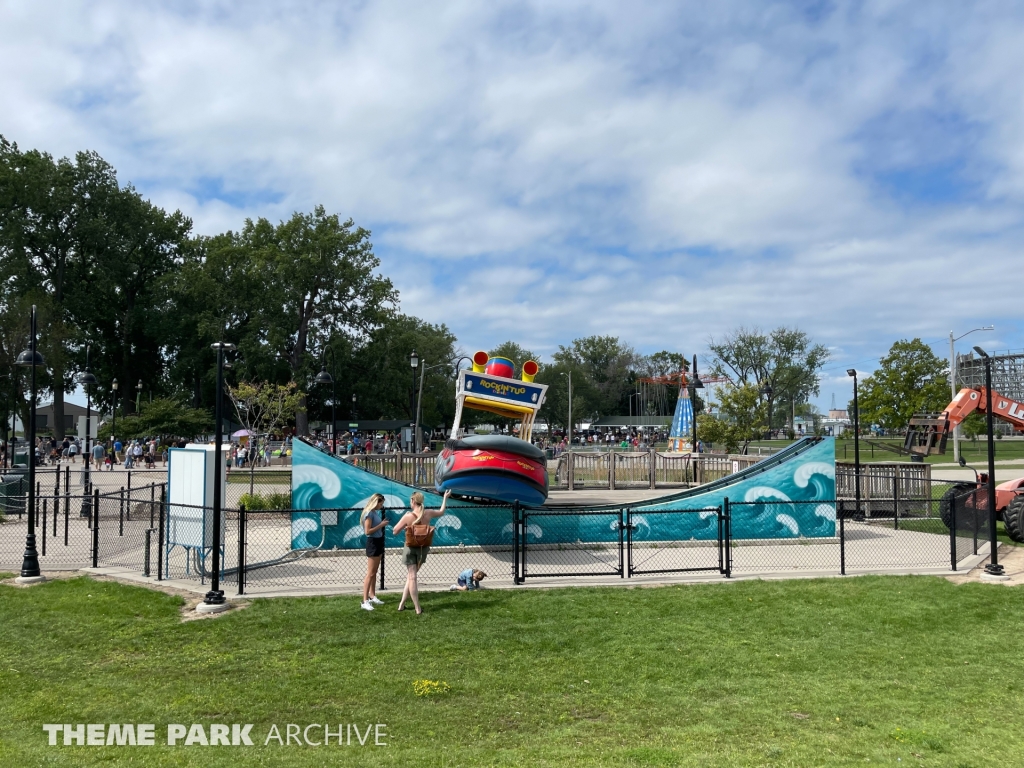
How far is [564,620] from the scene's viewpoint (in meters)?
9.16

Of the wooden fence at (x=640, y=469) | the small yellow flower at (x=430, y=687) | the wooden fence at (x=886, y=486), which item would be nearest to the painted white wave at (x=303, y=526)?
the small yellow flower at (x=430, y=687)

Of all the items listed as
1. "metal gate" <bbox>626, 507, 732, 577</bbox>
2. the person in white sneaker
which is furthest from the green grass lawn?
"metal gate" <bbox>626, 507, 732, 577</bbox>

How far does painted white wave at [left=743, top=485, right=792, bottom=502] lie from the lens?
15539 mm

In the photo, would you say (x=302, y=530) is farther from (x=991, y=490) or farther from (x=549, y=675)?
(x=991, y=490)

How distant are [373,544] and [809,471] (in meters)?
10.2

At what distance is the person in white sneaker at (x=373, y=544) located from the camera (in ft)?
31.6

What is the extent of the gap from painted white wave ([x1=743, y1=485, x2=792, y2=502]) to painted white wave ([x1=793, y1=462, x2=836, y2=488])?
49 cm

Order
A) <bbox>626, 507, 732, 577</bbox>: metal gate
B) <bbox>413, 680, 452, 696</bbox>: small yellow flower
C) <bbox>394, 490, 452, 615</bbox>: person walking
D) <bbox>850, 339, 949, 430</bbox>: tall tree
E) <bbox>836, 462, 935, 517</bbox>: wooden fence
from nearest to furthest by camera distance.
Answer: <bbox>413, 680, 452, 696</bbox>: small yellow flower
<bbox>394, 490, 452, 615</bbox>: person walking
<bbox>626, 507, 732, 577</bbox>: metal gate
<bbox>836, 462, 935, 517</bbox>: wooden fence
<bbox>850, 339, 949, 430</bbox>: tall tree

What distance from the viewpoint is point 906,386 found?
1743 inches

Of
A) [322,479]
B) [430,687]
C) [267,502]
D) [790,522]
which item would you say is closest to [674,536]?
[790,522]

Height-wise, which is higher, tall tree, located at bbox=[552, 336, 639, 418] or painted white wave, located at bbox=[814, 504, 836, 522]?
tall tree, located at bbox=[552, 336, 639, 418]

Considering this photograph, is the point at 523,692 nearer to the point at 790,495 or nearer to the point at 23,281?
the point at 790,495

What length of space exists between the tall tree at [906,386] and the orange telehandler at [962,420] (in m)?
24.9

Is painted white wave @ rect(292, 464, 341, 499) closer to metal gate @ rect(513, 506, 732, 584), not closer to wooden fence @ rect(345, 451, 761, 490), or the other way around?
metal gate @ rect(513, 506, 732, 584)
